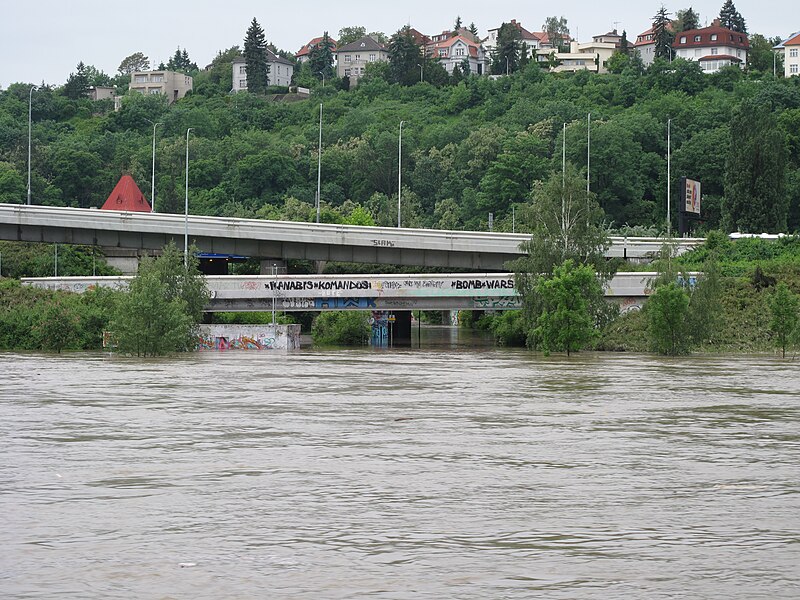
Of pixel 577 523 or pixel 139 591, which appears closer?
pixel 139 591

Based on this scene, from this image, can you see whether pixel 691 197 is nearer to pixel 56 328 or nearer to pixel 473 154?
pixel 56 328

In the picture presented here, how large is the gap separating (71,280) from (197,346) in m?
14.0

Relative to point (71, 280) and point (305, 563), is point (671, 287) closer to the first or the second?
point (71, 280)

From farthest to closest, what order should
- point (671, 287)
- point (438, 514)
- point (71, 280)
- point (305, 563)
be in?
point (71, 280), point (671, 287), point (438, 514), point (305, 563)

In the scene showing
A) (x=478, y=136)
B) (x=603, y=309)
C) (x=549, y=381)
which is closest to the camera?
(x=549, y=381)

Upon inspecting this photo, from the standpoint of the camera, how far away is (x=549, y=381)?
4356 cm

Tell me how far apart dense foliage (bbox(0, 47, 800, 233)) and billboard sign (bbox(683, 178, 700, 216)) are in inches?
139

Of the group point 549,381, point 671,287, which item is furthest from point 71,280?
point 549,381

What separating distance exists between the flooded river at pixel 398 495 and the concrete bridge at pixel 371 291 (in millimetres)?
46276

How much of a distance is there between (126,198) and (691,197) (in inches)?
2227

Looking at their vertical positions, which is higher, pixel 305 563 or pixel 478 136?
pixel 478 136

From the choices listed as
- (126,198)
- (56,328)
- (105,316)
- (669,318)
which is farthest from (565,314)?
(126,198)

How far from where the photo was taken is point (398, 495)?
57.7ft

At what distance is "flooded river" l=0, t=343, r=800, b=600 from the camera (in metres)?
12.5
